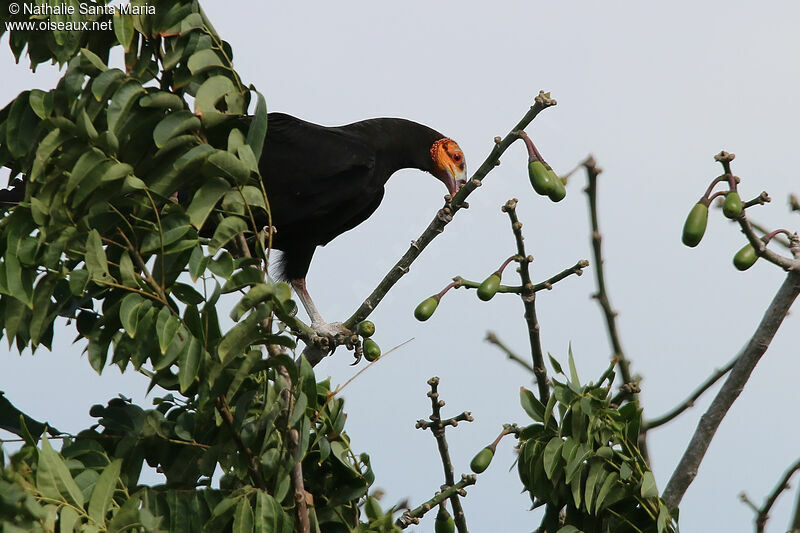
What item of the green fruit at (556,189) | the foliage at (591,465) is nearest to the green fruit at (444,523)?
the foliage at (591,465)

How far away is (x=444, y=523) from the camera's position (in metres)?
2.40

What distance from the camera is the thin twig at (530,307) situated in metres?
2.27

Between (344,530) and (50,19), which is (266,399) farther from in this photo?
(50,19)

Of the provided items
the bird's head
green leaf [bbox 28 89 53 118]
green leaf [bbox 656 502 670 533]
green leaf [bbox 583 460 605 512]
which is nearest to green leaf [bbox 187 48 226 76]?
green leaf [bbox 28 89 53 118]

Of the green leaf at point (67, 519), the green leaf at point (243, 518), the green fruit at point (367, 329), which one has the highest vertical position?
the green fruit at point (367, 329)

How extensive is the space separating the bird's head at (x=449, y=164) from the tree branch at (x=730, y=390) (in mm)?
2360

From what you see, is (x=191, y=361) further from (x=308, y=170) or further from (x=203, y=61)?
(x=308, y=170)

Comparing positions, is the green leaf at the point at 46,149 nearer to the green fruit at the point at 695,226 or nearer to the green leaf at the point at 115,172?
the green leaf at the point at 115,172

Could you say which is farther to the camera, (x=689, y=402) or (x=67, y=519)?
(x=689, y=402)

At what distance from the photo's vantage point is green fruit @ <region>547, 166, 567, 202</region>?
208 centimetres

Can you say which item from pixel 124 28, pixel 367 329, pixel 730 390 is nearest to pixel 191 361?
pixel 124 28

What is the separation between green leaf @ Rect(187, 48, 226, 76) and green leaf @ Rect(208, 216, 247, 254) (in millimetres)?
367

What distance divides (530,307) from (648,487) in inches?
20.9

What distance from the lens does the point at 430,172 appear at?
4.50m
